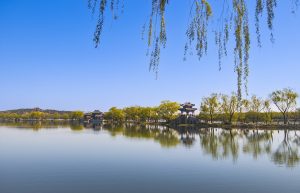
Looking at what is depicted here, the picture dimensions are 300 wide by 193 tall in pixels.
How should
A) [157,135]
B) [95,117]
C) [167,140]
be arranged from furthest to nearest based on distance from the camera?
[95,117]
[157,135]
[167,140]

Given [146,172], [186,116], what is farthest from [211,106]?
[146,172]

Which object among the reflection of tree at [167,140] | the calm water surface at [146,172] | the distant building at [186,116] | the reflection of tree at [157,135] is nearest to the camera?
the calm water surface at [146,172]

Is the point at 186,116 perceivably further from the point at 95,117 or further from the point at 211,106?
the point at 95,117

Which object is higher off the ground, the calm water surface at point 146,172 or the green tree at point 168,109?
the green tree at point 168,109

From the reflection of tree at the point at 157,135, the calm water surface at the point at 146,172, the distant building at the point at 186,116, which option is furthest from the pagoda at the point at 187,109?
the calm water surface at the point at 146,172

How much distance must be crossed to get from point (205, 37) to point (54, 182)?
1023cm

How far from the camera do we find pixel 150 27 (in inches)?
122

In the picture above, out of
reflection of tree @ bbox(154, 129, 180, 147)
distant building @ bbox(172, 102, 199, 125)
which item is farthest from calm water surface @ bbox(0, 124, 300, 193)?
distant building @ bbox(172, 102, 199, 125)

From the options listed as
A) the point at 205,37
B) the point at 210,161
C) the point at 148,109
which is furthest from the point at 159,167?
the point at 148,109

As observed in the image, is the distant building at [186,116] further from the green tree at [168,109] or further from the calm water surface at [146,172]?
the calm water surface at [146,172]

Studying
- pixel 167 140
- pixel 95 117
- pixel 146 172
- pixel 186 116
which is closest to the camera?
pixel 146 172

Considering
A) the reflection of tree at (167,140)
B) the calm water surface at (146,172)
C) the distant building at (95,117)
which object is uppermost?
the distant building at (95,117)

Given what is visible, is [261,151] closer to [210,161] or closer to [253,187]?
[210,161]

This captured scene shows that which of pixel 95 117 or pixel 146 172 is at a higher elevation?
pixel 95 117
